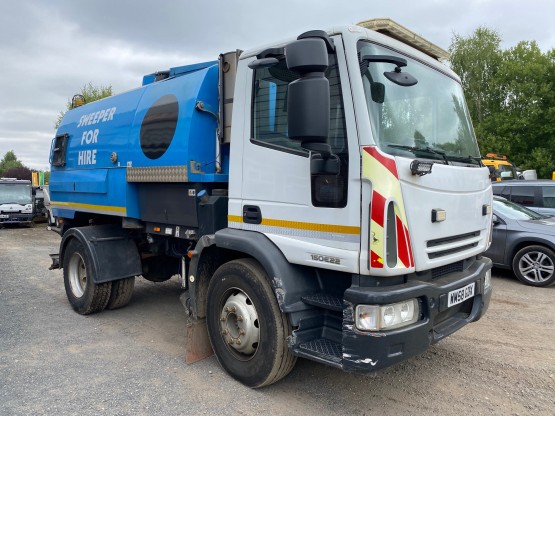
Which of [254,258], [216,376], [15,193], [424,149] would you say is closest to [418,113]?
[424,149]

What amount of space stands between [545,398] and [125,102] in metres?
5.13

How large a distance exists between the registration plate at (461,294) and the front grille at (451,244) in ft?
0.93

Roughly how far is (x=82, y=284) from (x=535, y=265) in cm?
709

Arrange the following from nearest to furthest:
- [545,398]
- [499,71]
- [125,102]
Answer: [545,398]
[125,102]
[499,71]

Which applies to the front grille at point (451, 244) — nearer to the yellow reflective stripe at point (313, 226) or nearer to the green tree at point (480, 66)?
the yellow reflective stripe at point (313, 226)

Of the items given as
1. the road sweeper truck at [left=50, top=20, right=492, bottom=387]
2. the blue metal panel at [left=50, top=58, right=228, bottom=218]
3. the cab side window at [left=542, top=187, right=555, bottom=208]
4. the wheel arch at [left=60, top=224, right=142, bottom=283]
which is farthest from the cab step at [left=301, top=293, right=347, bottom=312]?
the cab side window at [left=542, top=187, right=555, bottom=208]

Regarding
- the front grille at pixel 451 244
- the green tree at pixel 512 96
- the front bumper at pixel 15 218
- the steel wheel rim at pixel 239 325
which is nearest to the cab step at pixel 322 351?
the steel wheel rim at pixel 239 325

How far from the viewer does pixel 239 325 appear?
3865 millimetres

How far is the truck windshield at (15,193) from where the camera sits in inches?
843

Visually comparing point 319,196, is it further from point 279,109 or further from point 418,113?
point 418,113

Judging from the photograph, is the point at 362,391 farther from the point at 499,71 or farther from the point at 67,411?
the point at 499,71

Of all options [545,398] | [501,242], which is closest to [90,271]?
[545,398]

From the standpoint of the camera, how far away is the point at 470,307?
13.2ft

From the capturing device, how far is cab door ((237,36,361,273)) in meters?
3.11
